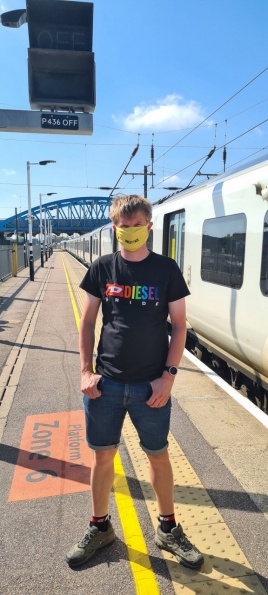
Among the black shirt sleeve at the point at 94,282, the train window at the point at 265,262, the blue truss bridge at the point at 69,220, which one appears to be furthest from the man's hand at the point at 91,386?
the blue truss bridge at the point at 69,220

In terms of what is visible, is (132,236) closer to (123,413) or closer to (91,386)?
(91,386)

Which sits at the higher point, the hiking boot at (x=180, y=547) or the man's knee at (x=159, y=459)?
the man's knee at (x=159, y=459)

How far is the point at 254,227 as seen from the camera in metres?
4.30

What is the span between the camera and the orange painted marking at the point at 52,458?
9.94 ft

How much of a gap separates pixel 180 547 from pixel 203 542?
243mm

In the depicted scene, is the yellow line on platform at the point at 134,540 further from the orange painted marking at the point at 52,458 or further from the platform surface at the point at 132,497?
the orange painted marking at the point at 52,458

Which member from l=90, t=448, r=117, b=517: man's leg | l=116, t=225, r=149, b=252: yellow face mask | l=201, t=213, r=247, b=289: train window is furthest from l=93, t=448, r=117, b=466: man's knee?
l=201, t=213, r=247, b=289: train window

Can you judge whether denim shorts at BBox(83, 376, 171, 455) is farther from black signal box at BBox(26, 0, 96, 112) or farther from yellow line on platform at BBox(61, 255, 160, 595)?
black signal box at BBox(26, 0, 96, 112)

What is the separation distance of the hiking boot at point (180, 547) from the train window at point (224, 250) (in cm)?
293

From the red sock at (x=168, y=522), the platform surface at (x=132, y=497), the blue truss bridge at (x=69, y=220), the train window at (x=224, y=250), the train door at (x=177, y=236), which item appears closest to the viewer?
the platform surface at (x=132, y=497)

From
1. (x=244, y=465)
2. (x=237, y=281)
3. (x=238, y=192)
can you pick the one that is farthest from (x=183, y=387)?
(x=238, y=192)

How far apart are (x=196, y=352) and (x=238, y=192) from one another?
303 cm

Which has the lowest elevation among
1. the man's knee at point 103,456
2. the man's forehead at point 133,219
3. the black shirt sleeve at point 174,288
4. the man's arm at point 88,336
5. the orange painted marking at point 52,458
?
the orange painted marking at point 52,458

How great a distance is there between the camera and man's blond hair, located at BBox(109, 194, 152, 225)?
6.82ft
